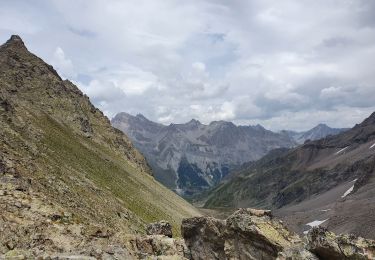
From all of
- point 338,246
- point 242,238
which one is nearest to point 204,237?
point 242,238

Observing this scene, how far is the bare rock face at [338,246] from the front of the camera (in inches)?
869

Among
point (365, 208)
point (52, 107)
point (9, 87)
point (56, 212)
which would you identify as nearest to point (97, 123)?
point (52, 107)

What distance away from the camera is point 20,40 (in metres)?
137

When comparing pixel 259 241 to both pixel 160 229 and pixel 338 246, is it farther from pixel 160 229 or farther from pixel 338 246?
pixel 160 229

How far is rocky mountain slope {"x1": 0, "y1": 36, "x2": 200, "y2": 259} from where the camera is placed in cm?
3105

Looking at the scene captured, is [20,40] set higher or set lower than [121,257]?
higher

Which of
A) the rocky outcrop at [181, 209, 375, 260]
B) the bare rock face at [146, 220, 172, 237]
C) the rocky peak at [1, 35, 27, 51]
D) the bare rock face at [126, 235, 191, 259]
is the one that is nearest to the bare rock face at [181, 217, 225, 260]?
the rocky outcrop at [181, 209, 375, 260]

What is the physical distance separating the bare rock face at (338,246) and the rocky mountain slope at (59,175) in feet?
35.0

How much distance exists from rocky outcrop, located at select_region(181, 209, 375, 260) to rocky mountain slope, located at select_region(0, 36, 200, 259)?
589 centimetres

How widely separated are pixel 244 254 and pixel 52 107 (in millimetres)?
95909

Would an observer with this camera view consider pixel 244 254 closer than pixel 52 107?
Yes

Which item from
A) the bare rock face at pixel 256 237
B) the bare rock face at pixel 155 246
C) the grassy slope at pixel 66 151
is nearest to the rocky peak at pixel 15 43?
the grassy slope at pixel 66 151

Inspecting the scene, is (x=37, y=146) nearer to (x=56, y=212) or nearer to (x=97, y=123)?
(x=56, y=212)

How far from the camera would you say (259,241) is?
27922 millimetres
